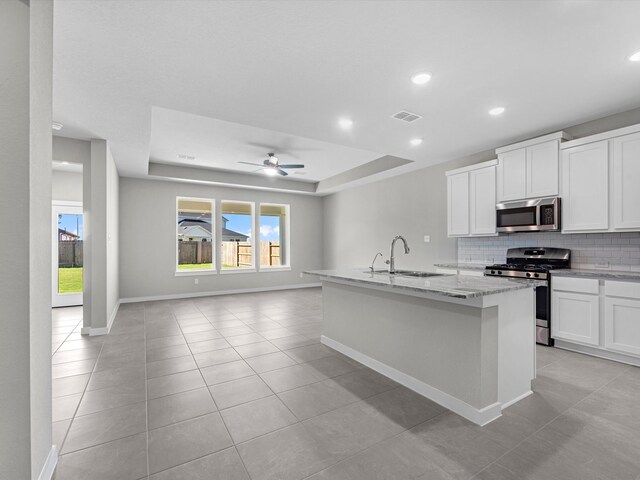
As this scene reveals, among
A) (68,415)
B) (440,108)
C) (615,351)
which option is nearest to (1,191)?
(68,415)

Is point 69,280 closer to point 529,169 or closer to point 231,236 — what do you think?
point 231,236

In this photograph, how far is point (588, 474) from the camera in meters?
1.63

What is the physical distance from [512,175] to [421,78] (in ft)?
7.64

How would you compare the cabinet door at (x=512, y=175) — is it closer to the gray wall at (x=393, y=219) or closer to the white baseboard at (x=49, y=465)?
the gray wall at (x=393, y=219)

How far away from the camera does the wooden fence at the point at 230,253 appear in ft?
24.3

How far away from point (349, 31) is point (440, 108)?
5.42 feet

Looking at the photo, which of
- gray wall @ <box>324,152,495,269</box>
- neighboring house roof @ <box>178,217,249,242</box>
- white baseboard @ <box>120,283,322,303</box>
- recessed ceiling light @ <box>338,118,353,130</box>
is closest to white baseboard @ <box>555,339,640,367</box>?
gray wall @ <box>324,152,495,269</box>

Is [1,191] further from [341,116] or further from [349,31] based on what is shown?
[341,116]

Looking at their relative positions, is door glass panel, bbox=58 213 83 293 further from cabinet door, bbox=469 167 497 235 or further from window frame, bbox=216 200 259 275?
cabinet door, bbox=469 167 497 235

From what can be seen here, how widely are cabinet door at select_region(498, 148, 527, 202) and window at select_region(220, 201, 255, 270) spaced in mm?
5729

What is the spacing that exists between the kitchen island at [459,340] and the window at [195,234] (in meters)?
5.39

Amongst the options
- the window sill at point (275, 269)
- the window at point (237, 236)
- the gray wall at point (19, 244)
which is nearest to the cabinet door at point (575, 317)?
the gray wall at point (19, 244)

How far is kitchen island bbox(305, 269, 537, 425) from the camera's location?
83.4 inches

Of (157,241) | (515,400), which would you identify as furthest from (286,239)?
(515,400)
